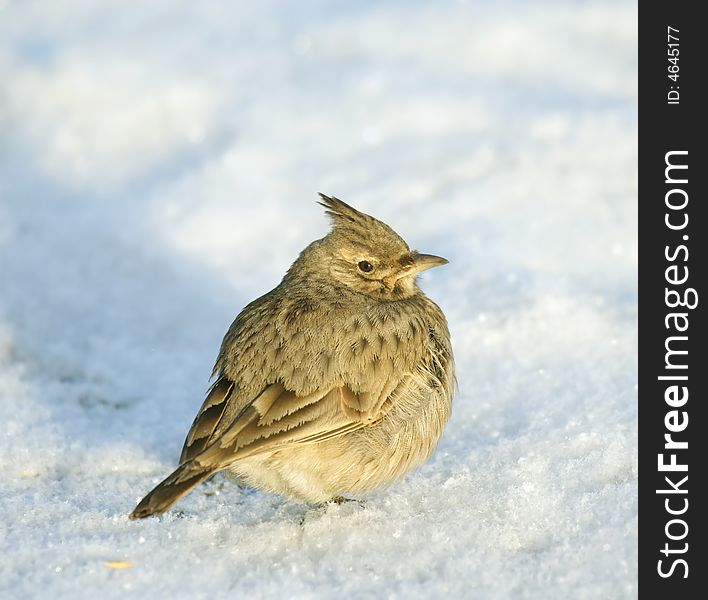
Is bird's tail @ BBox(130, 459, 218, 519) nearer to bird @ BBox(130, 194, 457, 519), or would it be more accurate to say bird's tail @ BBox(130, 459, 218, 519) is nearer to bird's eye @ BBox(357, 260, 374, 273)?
bird @ BBox(130, 194, 457, 519)

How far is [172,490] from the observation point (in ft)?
14.5

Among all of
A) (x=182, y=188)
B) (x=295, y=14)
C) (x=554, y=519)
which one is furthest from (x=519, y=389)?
(x=295, y=14)

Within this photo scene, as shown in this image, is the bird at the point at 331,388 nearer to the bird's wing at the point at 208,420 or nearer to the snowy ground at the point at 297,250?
the bird's wing at the point at 208,420

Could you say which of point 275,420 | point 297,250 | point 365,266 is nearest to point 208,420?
point 275,420

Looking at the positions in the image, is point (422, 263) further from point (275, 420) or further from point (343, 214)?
point (275, 420)

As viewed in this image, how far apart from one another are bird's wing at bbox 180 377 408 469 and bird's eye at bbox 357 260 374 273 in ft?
2.69

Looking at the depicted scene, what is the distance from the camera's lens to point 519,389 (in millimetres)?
6414

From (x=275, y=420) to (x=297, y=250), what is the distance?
363 cm

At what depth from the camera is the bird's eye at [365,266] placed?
18.5 feet

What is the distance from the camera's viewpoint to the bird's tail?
4.38 m

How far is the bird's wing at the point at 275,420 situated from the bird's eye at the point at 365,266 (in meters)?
0.82

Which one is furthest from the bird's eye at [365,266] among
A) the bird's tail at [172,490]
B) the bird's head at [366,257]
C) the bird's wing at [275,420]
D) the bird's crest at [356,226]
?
the bird's tail at [172,490]
